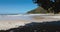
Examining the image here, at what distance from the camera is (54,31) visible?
42.7 ft

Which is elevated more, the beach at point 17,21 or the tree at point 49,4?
the tree at point 49,4

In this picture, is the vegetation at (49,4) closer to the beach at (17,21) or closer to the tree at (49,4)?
the tree at (49,4)

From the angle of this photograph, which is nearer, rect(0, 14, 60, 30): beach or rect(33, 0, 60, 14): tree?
rect(33, 0, 60, 14): tree

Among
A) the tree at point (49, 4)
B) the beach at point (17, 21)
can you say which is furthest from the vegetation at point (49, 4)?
the beach at point (17, 21)

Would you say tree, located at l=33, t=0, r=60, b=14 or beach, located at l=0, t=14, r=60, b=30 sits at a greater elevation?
tree, located at l=33, t=0, r=60, b=14

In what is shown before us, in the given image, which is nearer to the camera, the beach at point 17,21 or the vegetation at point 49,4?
the vegetation at point 49,4

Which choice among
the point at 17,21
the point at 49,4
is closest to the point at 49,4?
the point at 49,4

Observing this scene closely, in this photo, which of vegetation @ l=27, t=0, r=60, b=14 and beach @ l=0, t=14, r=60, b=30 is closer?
vegetation @ l=27, t=0, r=60, b=14

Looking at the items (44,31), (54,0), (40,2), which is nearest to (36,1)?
(40,2)

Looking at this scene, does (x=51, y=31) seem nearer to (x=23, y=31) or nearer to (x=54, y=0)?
(x=23, y=31)

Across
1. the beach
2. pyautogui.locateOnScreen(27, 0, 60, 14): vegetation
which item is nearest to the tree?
pyautogui.locateOnScreen(27, 0, 60, 14): vegetation

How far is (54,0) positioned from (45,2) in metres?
0.80

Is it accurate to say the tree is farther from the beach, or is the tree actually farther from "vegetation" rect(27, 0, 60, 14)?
the beach

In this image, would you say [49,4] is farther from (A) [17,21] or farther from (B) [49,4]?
(A) [17,21]
